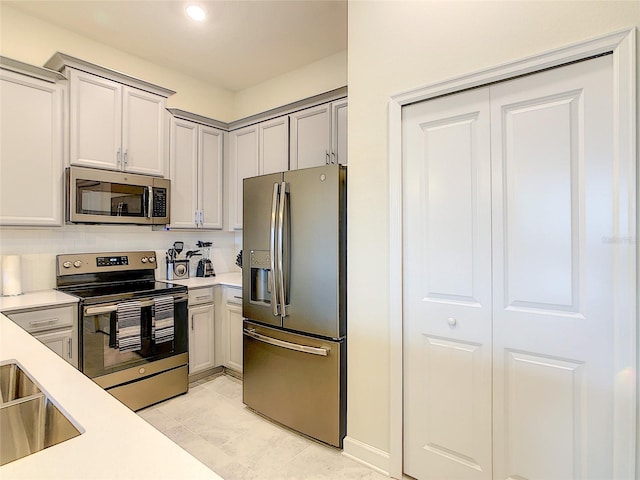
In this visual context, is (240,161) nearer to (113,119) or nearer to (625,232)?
(113,119)

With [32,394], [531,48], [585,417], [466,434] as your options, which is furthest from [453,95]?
[32,394]

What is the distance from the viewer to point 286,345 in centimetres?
234

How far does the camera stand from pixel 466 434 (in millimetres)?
1728

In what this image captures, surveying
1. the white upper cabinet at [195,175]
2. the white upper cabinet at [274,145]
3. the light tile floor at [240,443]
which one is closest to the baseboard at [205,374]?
the light tile floor at [240,443]

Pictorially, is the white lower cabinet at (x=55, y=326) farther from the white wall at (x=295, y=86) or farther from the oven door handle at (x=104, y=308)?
the white wall at (x=295, y=86)

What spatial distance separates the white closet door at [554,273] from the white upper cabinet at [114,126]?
8.81 feet

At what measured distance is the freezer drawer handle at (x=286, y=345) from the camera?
7.12 feet

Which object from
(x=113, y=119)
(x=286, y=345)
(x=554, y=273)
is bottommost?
(x=286, y=345)

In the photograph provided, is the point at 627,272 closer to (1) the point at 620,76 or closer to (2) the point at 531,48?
(1) the point at 620,76

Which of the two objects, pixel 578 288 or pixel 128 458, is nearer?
pixel 128 458

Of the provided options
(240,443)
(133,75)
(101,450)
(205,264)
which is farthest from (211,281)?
(101,450)

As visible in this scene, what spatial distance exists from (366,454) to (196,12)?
3.18 metres

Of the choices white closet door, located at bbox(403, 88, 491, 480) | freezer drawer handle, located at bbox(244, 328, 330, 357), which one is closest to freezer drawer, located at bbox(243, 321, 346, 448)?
freezer drawer handle, located at bbox(244, 328, 330, 357)

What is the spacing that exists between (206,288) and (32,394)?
87.0 inches
